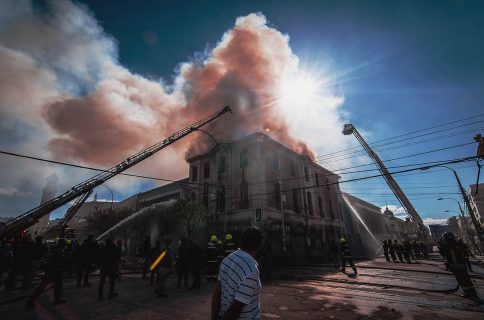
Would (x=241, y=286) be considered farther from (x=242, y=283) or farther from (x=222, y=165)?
(x=222, y=165)

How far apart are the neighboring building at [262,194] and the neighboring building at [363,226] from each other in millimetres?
11616

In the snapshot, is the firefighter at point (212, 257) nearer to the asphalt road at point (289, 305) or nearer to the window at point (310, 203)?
the asphalt road at point (289, 305)

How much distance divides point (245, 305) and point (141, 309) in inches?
205

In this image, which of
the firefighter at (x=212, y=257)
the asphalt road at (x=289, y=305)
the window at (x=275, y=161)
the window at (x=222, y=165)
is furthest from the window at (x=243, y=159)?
the asphalt road at (x=289, y=305)

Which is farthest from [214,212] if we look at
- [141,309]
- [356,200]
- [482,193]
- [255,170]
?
[482,193]

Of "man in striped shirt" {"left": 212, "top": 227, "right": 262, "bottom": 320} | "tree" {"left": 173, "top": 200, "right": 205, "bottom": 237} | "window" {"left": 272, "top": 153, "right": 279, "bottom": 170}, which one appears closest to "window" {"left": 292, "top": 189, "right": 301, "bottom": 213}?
"window" {"left": 272, "top": 153, "right": 279, "bottom": 170}

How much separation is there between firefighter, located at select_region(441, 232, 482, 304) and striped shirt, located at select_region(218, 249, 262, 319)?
7.37m

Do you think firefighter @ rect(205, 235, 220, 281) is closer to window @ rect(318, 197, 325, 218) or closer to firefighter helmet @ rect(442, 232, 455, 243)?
firefighter helmet @ rect(442, 232, 455, 243)

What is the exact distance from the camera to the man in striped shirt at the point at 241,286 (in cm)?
208

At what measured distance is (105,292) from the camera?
325 inches

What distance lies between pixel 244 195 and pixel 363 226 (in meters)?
36.2

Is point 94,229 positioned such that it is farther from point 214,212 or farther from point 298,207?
point 298,207

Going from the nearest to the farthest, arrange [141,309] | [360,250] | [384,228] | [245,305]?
1. [245,305]
2. [141,309]
3. [360,250]
4. [384,228]

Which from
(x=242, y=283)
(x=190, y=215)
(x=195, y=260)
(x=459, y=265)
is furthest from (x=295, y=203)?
(x=242, y=283)
